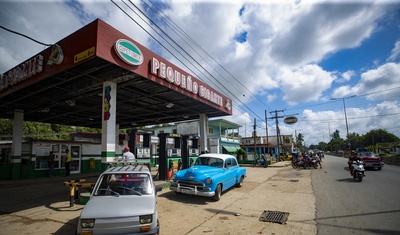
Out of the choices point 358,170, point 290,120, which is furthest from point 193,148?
point 290,120

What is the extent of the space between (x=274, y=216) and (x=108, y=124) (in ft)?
23.5

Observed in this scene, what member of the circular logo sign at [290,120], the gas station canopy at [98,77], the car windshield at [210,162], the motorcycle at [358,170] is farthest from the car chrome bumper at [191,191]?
the circular logo sign at [290,120]

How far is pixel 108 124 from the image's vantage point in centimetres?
911

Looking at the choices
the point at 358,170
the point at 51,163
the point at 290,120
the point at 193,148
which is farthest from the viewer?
the point at 290,120

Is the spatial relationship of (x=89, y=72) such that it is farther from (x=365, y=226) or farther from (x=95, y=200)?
(x=365, y=226)

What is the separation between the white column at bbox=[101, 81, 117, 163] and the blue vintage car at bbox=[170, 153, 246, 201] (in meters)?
2.88

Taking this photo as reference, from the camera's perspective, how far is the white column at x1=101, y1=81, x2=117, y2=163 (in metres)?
8.91

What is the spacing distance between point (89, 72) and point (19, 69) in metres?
4.45

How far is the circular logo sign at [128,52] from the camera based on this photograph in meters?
8.01

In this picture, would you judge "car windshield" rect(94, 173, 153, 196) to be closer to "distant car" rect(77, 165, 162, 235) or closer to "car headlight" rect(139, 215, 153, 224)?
"distant car" rect(77, 165, 162, 235)

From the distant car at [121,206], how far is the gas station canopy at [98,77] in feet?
14.6

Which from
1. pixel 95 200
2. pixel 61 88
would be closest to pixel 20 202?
pixel 61 88

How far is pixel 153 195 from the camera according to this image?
4.94 metres

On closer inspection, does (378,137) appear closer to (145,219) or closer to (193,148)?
(193,148)
